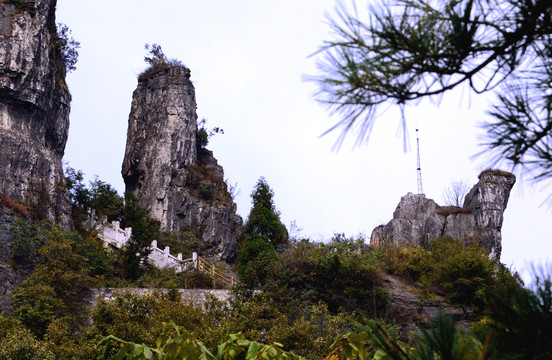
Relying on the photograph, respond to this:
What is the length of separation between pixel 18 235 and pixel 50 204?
3360 mm

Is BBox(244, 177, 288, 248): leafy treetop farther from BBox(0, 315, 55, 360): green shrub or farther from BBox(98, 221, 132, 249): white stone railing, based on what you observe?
BBox(0, 315, 55, 360): green shrub

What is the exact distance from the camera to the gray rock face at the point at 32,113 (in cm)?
2312

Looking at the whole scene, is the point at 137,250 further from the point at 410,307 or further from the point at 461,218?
the point at 461,218

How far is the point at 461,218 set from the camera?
113 feet

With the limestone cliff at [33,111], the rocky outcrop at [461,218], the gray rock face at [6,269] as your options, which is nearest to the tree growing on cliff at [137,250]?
the limestone cliff at [33,111]

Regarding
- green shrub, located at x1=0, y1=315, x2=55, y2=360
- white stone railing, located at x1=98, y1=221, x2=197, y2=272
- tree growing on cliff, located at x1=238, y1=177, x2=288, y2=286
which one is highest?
tree growing on cliff, located at x1=238, y1=177, x2=288, y2=286

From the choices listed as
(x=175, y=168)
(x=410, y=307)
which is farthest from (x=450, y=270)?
(x=175, y=168)

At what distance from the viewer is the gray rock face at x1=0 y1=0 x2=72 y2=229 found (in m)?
23.1

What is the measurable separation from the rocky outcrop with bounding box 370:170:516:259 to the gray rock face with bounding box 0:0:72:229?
17.1 metres

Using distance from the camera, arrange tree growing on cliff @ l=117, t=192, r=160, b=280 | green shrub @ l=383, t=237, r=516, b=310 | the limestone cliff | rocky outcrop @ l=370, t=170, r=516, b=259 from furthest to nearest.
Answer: rocky outcrop @ l=370, t=170, r=516, b=259, the limestone cliff, tree growing on cliff @ l=117, t=192, r=160, b=280, green shrub @ l=383, t=237, r=516, b=310

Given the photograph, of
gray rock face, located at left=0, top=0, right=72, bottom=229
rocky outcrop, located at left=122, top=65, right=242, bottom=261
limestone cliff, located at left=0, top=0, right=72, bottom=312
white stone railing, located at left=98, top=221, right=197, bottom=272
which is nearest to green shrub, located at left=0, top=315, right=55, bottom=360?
limestone cliff, located at left=0, top=0, right=72, bottom=312

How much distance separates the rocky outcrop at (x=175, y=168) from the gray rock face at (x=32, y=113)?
10.0 metres

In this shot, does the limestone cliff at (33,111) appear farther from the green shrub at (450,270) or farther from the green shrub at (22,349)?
the green shrub at (450,270)

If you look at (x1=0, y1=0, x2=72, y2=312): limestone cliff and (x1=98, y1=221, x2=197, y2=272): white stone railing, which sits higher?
(x1=0, y1=0, x2=72, y2=312): limestone cliff
